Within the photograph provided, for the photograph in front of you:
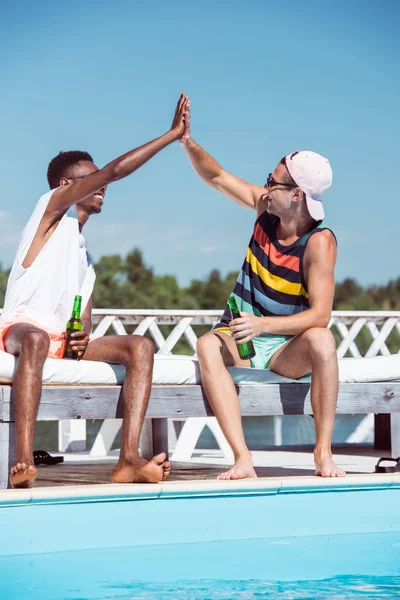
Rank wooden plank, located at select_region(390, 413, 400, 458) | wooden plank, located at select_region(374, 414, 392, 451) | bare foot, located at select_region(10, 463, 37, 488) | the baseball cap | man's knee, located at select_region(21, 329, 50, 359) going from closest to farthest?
bare foot, located at select_region(10, 463, 37, 488) → man's knee, located at select_region(21, 329, 50, 359) → the baseball cap → wooden plank, located at select_region(390, 413, 400, 458) → wooden plank, located at select_region(374, 414, 392, 451)

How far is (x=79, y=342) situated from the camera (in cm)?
289

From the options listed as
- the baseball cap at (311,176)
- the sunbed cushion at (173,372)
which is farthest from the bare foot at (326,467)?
the baseball cap at (311,176)

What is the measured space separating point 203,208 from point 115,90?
6790mm

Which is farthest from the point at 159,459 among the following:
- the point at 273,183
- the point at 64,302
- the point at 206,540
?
the point at 273,183

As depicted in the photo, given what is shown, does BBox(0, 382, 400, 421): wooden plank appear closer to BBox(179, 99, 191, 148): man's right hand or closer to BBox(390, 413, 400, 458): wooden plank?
BBox(390, 413, 400, 458): wooden plank

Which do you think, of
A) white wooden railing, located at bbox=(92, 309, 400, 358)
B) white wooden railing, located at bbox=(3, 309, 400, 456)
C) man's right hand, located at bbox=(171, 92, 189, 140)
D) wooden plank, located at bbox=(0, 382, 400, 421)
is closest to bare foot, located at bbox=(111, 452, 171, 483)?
wooden plank, located at bbox=(0, 382, 400, 421)

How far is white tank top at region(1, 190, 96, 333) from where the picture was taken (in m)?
2.89

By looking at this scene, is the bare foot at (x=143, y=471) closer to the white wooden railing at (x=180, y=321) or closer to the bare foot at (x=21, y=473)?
the bare foot at (x=21, y=473)

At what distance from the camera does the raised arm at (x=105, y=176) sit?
2766mm

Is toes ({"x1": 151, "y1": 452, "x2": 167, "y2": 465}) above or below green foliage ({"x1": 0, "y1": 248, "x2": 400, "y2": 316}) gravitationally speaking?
below

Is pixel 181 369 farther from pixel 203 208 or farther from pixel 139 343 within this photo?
pixel 203 208

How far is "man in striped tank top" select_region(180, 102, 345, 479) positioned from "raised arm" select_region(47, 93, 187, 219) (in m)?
0.29

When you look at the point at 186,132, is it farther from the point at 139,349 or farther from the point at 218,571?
the point at 218,571

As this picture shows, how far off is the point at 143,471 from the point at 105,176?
862 millimetres
